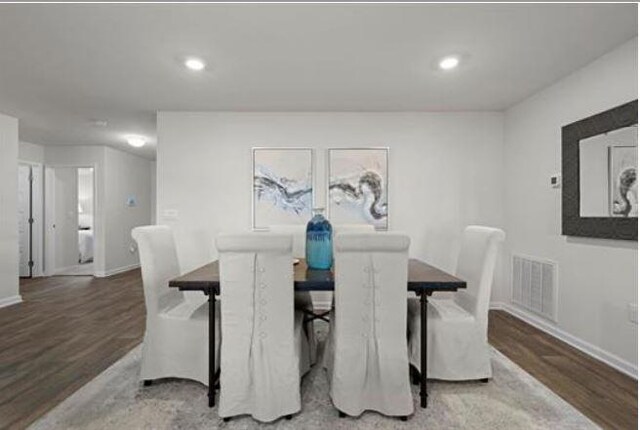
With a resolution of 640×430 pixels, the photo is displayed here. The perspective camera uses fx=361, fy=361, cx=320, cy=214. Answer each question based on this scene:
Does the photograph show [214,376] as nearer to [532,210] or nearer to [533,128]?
[532,210]

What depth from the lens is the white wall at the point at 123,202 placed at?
630cm

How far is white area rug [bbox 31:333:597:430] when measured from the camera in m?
1.89

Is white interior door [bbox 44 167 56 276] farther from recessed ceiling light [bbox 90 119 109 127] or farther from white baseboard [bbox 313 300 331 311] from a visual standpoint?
white baseboard [bbox 313 300 331 311]

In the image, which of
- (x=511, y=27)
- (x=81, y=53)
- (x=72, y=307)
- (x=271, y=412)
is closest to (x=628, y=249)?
(x=511, y=27)

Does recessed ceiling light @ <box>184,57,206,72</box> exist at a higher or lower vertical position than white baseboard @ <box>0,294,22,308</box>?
higher

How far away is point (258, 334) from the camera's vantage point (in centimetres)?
192

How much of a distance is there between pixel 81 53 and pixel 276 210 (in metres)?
2.24

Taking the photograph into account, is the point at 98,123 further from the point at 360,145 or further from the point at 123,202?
the point at 360,145

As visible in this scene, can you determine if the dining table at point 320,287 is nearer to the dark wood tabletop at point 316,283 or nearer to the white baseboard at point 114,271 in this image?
the dark wood tabletop at point 316,283

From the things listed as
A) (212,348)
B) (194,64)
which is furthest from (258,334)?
(194,64)

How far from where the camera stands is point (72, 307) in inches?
166

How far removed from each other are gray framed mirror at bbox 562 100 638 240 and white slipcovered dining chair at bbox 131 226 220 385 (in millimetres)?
2837

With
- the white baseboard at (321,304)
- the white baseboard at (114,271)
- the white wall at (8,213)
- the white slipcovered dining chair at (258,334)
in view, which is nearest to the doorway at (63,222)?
the white baseboard at (114,271)

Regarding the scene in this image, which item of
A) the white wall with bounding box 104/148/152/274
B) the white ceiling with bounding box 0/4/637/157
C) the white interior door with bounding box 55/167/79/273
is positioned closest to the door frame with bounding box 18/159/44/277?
the white interior door with bounding box 55/167/79/273
